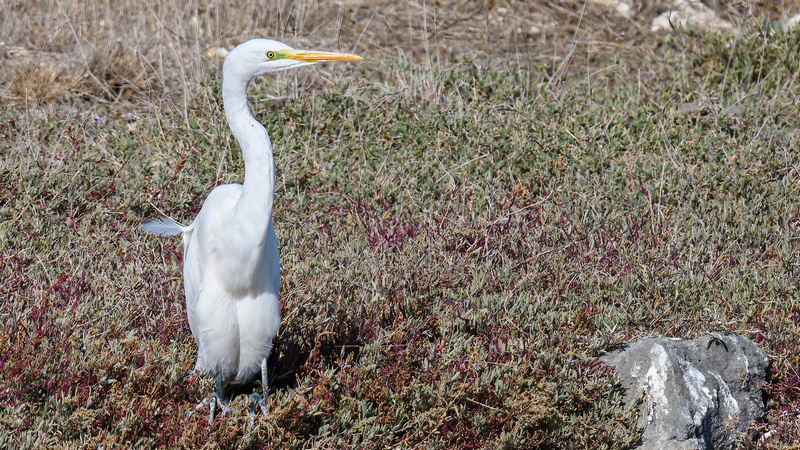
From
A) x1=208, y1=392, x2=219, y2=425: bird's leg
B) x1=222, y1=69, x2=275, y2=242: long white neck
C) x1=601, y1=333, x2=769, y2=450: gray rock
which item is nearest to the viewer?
x1=222, y1=69, x2=275, y2=242: long white neck

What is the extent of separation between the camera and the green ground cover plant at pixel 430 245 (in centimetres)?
319

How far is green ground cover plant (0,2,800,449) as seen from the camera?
3.19 m

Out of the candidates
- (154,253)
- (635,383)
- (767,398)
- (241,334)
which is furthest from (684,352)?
(154,253)

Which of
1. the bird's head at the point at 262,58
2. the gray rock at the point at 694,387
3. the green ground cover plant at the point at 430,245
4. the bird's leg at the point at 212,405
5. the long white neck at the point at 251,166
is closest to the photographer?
Result: the long white neck at the point at 251,166

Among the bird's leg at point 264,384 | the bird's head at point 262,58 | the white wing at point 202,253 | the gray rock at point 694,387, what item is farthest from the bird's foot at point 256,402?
the gray rock at point 694,387

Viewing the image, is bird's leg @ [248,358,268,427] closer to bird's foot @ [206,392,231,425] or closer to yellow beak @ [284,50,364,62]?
bird's foot @ [206,392,231,425]

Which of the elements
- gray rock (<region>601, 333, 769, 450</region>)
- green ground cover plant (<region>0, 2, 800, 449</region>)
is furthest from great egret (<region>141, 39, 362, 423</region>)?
gray rock (<region>601, 333, 769, 450</region>)

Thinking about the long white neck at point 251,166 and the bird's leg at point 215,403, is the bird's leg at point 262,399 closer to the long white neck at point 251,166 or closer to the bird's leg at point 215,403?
the bird's leg at point 215,403

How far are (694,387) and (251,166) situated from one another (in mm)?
1978

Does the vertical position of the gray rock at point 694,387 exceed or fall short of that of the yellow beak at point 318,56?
it falls short

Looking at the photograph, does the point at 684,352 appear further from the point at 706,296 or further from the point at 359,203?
the point at 359,203

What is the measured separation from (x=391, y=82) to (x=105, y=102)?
204 centimetres

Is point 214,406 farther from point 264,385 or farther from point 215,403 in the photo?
point 264,385

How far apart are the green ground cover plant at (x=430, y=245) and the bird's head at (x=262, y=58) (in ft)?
3.71
